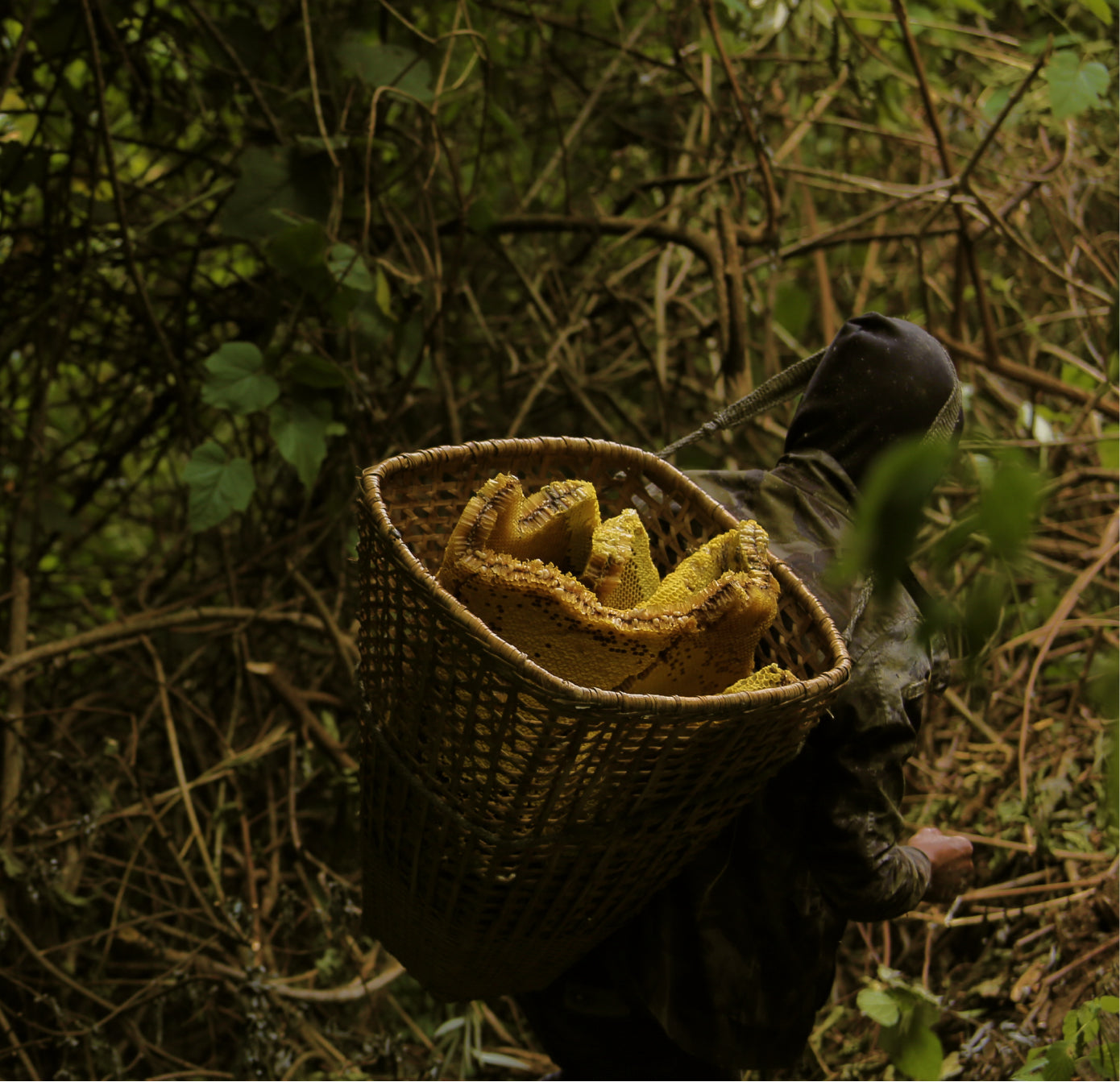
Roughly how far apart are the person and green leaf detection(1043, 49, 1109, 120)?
2.49ft

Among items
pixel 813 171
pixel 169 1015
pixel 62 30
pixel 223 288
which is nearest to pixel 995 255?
pixel 813 171

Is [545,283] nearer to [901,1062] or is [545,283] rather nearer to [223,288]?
[223,288]

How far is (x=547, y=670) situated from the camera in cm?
89

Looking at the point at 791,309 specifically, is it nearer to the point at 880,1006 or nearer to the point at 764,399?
the point at 764,399

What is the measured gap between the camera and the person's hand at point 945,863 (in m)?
1.29

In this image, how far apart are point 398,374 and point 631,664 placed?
1.21 metres

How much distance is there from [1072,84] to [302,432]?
4.70 ft

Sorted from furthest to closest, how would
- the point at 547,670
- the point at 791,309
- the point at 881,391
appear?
1. the point at 791,309
2. the point at 881,391
3. the point at 547,670

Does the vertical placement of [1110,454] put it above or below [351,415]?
below

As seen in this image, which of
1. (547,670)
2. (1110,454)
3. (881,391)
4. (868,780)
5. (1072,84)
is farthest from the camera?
(1110,454)

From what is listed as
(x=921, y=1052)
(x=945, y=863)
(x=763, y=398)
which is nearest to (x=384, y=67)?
(x=763, y=398)

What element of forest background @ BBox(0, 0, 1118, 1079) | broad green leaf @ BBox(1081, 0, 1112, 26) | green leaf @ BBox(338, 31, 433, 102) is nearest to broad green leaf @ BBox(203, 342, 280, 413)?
forest background @ BBox(0, 0, 1118, 1079)

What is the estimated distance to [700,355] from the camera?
2514 mm

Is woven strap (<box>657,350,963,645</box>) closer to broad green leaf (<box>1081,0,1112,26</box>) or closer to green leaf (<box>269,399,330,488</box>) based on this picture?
green leaf (<box>269,399,330,488</box>)
